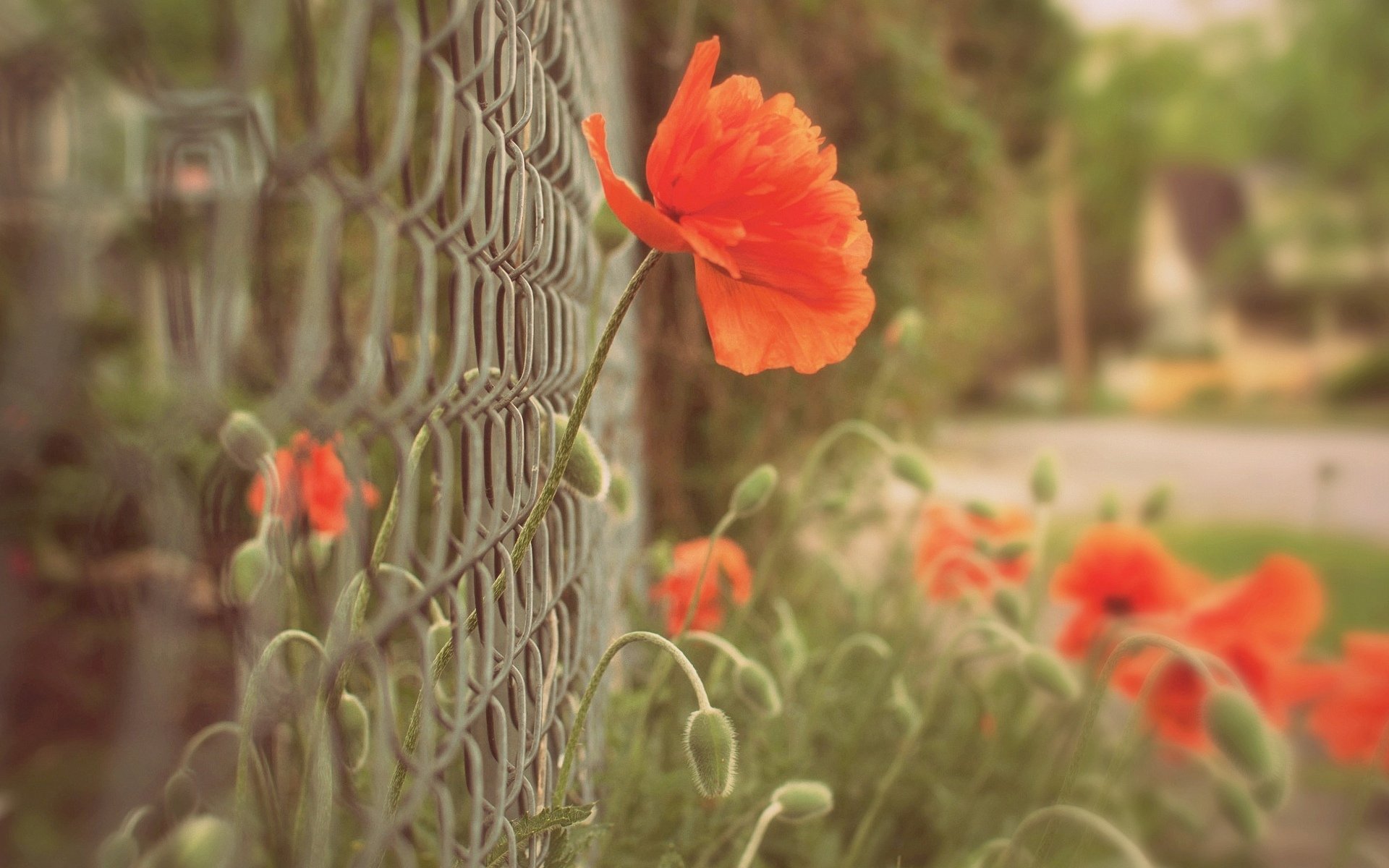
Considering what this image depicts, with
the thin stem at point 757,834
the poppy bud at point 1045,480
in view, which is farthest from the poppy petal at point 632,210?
the poppy bud at point 1045,480

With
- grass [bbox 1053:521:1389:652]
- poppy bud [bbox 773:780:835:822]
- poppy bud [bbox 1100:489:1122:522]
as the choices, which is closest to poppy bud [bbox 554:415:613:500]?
poppy bud [bbox 773:780:835:822]

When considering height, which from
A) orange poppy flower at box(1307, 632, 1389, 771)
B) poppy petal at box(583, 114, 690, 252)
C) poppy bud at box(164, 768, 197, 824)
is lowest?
orange poppy flower at box(1307, 632, 1389, 771)

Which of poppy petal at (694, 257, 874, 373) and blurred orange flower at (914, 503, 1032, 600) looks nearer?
poppy petal at (694, 257, 874, 373)

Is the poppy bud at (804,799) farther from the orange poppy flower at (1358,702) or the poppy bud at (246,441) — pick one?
the orange poppy flower at (1358,702)

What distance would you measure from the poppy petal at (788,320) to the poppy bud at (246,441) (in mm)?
333

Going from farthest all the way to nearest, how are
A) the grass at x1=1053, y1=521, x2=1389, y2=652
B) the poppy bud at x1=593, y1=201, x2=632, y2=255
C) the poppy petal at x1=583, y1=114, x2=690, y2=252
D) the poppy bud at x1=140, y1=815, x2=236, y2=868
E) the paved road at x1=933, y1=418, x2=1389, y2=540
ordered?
the paved road at x1=933, y1=418, x2=1389, y2=540, the grass at x1=1053, y1=521, x2=1389, y2=652, the poppy bud at x1=593, y1=201, x2=632, y2=255, the poppy petal at x1=583, y1=114, x2=690, y2=252, the poppy bud at x1=140, y1=815, x2=236, y2=868

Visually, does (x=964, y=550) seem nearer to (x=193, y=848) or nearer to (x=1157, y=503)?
(x=1157, y=503)

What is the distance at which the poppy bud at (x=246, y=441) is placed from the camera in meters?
0.65

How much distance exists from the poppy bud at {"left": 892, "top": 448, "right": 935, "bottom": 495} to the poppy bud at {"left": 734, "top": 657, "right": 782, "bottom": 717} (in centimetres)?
32

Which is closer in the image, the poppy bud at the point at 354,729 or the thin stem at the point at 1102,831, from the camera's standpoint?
the thin stem at the point at 1102,831

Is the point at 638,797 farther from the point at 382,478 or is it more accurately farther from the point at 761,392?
the point at 761,392

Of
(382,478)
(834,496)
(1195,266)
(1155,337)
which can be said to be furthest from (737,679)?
(1195,266)

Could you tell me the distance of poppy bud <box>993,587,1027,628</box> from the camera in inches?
40.6

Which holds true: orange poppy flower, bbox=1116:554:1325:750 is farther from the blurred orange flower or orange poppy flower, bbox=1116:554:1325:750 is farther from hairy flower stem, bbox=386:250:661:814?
hairy flower stem, bbox=386:250:661:814
